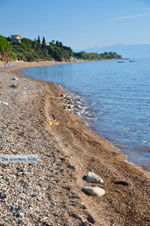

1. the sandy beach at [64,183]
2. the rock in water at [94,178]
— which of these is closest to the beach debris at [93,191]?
the sandy beach at [64,183]

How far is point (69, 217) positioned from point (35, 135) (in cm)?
589

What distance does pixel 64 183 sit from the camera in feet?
23.9

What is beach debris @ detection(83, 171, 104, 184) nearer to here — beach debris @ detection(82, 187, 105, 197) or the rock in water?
the rock in water

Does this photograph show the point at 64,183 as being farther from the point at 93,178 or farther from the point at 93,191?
the point at 93,178

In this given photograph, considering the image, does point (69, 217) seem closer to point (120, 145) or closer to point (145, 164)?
point (145, 164)

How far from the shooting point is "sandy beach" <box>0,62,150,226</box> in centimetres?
568

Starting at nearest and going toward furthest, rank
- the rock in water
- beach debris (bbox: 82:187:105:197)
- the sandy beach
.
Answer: the sandy beach → beach debris (bbox: 82:187:105:197) → the rock in water

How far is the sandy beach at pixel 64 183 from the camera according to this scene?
5.68 m

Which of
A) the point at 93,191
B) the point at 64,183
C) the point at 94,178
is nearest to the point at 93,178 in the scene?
the point at 94,178

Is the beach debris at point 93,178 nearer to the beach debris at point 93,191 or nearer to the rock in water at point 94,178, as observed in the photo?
the rock in water at point 94,178

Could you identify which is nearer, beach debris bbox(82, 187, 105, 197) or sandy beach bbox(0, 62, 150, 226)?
sandy beach bbox(0, 62, 150, 226)

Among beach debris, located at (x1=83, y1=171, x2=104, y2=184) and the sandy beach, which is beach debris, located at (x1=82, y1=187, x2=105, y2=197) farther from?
beach debris, located at (x1=83, y1=171, x2=104, y2=184)

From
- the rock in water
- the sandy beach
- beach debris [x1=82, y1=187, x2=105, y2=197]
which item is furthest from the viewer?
the rock in water

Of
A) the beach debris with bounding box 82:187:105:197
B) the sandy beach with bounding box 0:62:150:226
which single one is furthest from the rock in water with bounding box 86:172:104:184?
the beach debris with bounding box 82:187:105:197
